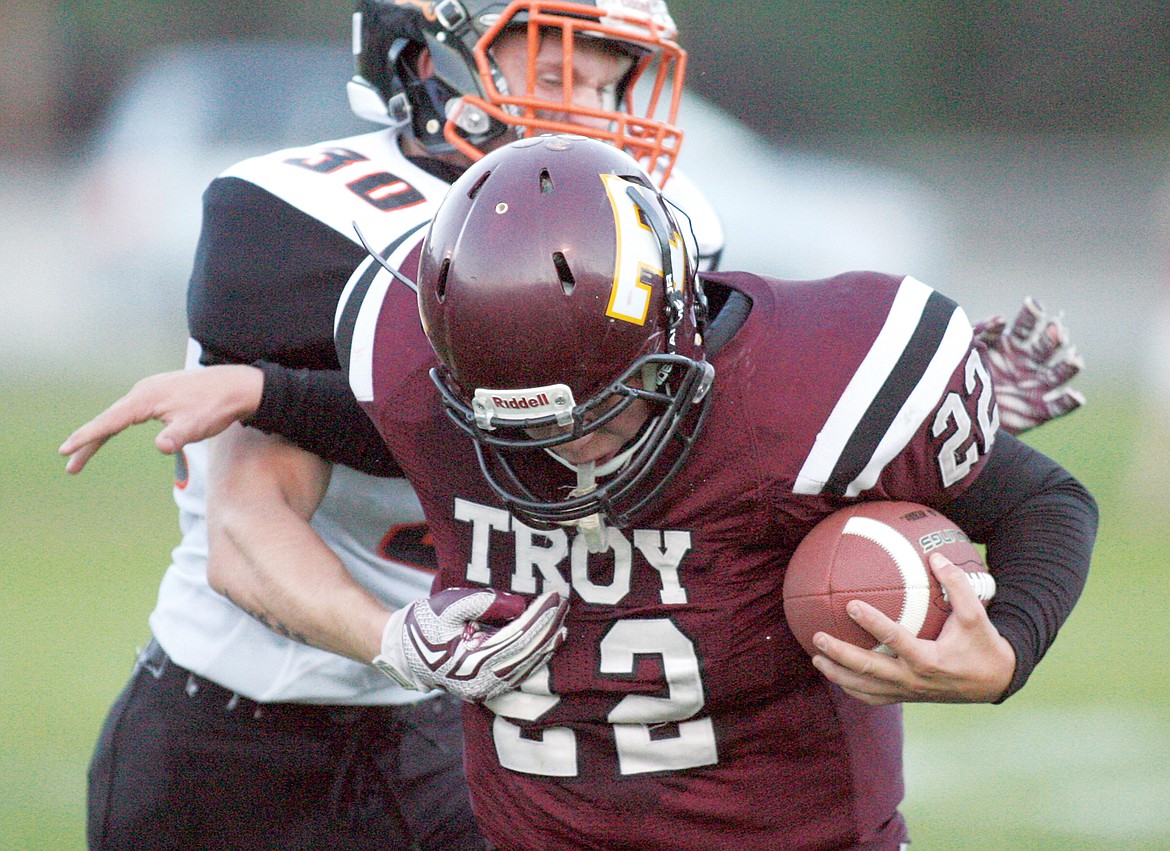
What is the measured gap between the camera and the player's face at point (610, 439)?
185cm

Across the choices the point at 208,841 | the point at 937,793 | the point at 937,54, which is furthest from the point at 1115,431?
the point at 937,54

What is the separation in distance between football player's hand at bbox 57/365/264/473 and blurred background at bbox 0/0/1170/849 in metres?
2.15

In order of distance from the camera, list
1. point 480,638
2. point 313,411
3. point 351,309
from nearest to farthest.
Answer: point 480,638 < point 351,309 < point 313,411

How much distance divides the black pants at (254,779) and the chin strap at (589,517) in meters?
0.87

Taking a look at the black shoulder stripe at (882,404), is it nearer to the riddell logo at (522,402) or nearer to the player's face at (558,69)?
the riddell logo at (522,402)

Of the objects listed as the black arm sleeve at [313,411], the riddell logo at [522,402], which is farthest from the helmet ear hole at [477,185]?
the black arm sleeve at [313,411]

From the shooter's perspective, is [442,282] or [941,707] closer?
[442,282]

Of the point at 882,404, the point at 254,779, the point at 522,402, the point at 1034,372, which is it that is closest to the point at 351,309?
the point at 522,402

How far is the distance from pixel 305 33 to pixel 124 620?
10571mm

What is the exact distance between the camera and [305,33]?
14969mm

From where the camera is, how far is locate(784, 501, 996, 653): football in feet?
5.95

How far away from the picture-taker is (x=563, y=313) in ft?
5.64

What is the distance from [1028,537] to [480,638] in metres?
0.75

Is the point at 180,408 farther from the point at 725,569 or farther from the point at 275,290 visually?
the point at 725,569
